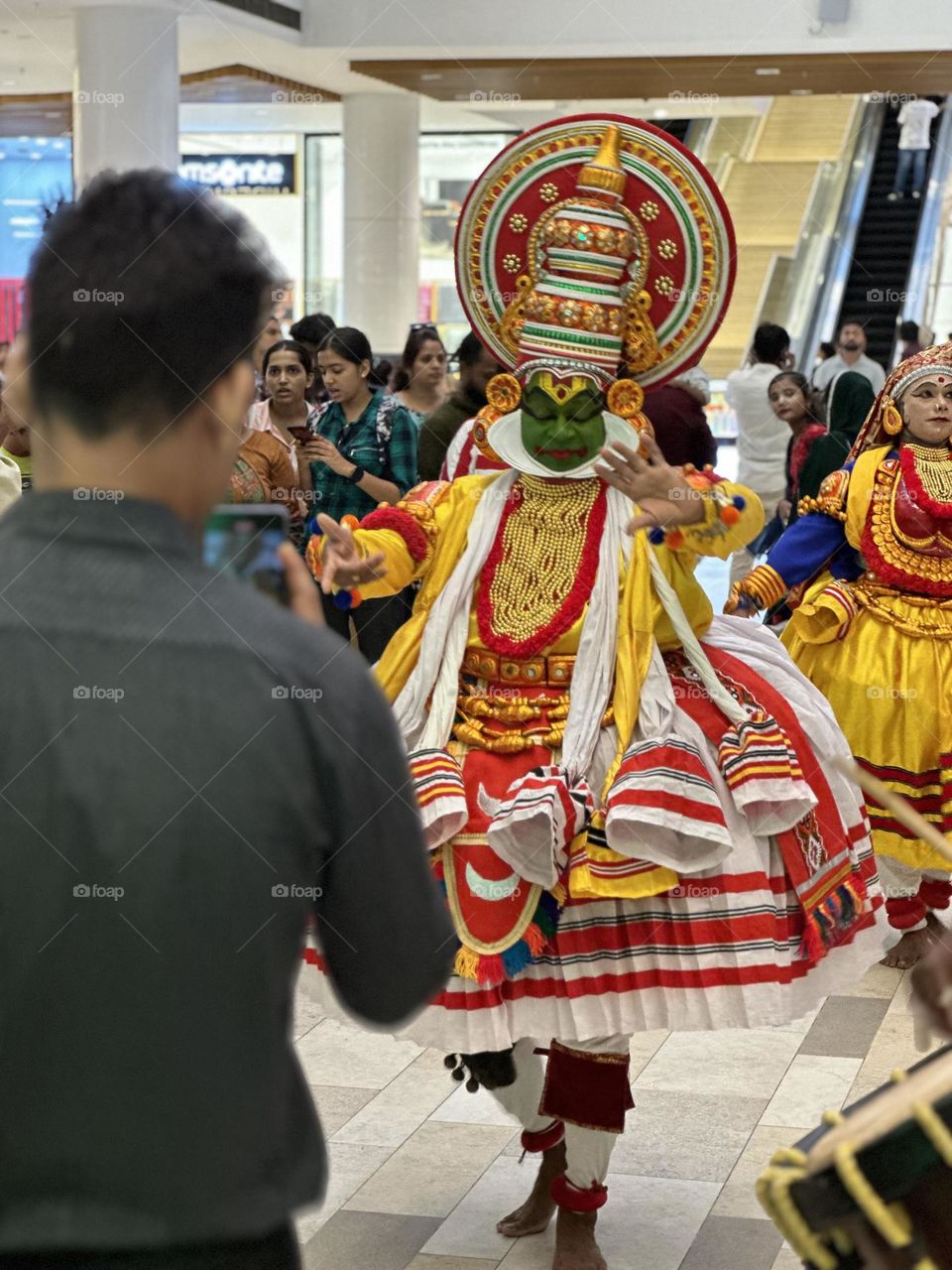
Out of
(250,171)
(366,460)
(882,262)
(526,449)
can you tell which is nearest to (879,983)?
(526,449)

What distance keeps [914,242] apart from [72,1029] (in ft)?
54.3

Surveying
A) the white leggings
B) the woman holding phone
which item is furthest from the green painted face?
the woman holding phone

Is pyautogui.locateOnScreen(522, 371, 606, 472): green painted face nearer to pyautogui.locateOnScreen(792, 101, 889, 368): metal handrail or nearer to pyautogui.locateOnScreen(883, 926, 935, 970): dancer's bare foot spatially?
pyautogui.locateOnScreen(883, 926, 935, 970): dancer's bare foot

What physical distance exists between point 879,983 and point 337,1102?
166cm

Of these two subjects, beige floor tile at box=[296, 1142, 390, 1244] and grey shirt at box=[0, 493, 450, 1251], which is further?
beige floor tile at box=[296, 1142, 390, 1244]

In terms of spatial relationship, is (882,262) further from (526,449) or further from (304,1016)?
(526,449)

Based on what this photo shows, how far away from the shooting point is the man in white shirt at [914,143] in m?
16.3

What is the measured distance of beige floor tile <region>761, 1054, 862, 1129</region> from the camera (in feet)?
12.8

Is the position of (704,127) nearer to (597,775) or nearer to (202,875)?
(597,775)

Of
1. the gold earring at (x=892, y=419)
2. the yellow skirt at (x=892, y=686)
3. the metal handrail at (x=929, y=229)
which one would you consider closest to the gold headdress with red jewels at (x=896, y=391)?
the gold earring at (x=892, y=419)

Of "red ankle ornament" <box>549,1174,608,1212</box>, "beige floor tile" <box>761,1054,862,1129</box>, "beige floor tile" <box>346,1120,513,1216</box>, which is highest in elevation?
"red ankle ornament" <box>549,1174,608,1212</box>

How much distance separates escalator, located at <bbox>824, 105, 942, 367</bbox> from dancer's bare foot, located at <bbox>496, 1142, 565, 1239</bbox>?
13107mm

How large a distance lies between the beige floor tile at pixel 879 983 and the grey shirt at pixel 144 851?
146 inches

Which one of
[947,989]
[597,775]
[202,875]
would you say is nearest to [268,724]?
[202,875]
